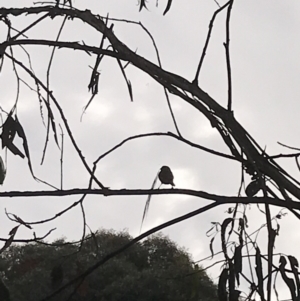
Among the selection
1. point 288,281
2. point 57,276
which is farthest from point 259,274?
point 57,276

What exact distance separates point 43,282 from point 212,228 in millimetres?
2284

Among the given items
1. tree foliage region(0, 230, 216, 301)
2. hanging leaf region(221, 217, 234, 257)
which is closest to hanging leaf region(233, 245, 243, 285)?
hanging leaf region(221, 217, 234, 257)

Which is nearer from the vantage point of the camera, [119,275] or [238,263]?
[238,263]

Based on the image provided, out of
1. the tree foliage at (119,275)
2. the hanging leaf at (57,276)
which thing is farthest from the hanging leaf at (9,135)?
the tree foliage at (119,275)

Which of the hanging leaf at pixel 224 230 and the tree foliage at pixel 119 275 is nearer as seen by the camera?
the hanging leaf at pixel 224 230

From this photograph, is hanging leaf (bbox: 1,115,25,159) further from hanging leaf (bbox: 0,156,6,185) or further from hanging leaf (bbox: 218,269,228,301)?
hanging leaf (bbox: 218,269,228,301)

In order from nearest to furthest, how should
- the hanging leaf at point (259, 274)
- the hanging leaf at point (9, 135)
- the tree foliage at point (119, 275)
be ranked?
the hanging leaf at point (259, 274) → the hanging leaf at point (9, 135) → the tree foliage at point (119, 275)

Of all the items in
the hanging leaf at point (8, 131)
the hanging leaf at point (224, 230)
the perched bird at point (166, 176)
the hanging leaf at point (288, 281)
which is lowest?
the hanging leaf at point (288, 281)

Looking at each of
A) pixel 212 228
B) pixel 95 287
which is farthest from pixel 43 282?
pixel 212 228

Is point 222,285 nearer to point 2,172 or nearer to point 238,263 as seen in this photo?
point 238,263

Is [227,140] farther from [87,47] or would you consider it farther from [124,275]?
[124,275]

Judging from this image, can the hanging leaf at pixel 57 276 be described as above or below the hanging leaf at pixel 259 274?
above

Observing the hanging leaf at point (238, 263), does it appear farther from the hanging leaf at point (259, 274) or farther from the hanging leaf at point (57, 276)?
the hanging leaf at point (57, 276)

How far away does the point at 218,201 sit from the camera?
33 cm
